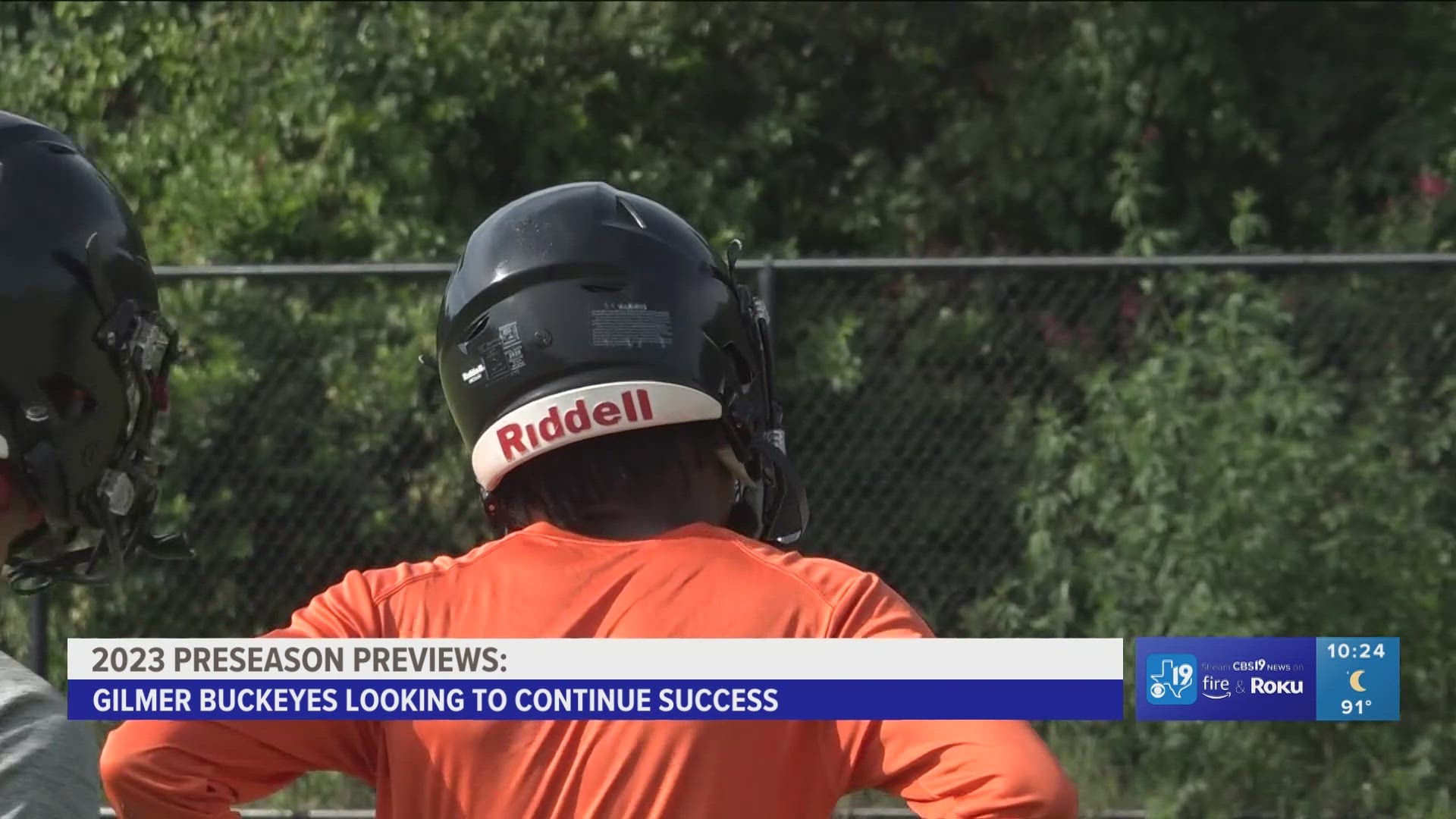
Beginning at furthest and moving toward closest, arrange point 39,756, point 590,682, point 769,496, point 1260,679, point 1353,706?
point 1353,706 → point 1260,679 → point 769,496 → point 590,682 → point 39,756

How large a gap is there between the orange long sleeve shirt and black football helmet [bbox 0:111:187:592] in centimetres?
41

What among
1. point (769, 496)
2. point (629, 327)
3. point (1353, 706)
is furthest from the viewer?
point (1353, 706)

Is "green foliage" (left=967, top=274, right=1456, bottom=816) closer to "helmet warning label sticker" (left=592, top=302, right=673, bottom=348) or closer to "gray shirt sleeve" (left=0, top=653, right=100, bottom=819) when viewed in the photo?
"helmet warning label sticker" (left=592, top=302, right=673, bottom=348)

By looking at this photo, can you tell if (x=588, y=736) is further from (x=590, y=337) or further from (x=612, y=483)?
(x=590, y=337)

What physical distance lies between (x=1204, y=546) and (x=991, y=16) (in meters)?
4.07

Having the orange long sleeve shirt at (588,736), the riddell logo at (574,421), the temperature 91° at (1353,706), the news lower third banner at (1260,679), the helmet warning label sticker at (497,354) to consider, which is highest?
the helmet warning label sticker at (497,354)

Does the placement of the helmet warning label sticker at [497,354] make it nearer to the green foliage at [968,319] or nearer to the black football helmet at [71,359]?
the black football helmet at [71,359]

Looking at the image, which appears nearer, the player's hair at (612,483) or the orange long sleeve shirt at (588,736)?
the orange long sleeve shirt at (588,736)

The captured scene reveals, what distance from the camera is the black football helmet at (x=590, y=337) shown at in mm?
2131

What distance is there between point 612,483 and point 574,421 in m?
0.08

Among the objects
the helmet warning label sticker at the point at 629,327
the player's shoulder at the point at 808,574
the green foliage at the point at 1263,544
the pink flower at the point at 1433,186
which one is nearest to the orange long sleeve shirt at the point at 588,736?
the player's shoulder at the point at 808,574

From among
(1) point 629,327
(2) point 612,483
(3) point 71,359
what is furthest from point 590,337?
(3) point 71,359

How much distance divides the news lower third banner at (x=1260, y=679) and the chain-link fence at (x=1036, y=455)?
Answer: 554 mm

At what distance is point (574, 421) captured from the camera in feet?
6.91
